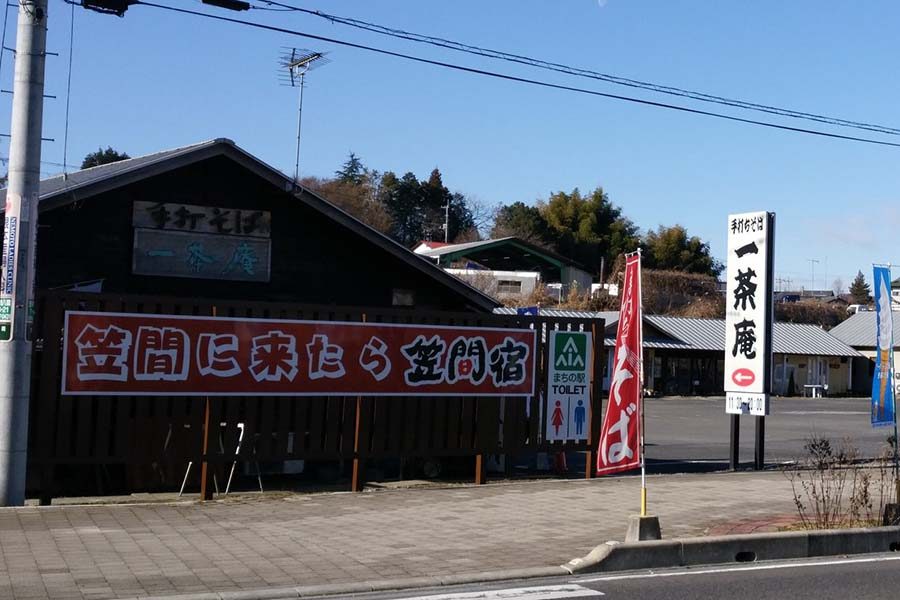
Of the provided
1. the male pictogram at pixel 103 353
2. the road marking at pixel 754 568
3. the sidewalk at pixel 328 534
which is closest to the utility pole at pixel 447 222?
the sidewalk at pixel 328 534

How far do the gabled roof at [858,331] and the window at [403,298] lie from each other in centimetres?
5218

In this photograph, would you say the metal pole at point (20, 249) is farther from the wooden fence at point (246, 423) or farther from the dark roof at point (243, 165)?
the dark roof at point (243, 165)

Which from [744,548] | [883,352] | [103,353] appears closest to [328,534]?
[103,353]

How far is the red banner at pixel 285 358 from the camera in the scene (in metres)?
11.8

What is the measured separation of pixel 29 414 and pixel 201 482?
2182 millimetres

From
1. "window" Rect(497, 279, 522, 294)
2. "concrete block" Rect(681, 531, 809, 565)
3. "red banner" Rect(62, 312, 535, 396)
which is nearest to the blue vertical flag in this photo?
"concrete block" Rect(681, 531, 809, 565)

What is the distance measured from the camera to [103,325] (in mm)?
11805

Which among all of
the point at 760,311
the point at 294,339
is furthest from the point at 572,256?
the point at 294,339

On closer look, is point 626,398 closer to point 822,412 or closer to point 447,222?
point 822,412

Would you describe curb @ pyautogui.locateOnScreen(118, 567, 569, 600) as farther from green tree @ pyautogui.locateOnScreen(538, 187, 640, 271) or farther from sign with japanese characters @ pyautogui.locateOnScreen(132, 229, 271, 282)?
green tree @ pyautogui.locateOnScreen(538, 187, 640, 271)

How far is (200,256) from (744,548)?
369 inches

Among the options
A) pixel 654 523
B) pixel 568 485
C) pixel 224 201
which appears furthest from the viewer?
pixel 224 201

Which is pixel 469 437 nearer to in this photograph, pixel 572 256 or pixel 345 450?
pixel 345 450

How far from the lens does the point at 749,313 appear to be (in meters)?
16.8
